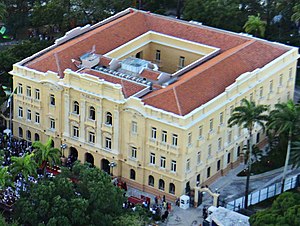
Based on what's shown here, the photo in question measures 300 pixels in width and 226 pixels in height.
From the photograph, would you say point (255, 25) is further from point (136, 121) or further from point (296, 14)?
point (136, 121)

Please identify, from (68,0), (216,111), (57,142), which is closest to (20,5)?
(68,0)

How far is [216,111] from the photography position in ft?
375

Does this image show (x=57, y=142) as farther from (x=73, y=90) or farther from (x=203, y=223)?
(x=203, y=223)

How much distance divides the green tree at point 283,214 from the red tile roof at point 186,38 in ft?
58.5

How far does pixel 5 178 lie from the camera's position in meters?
101

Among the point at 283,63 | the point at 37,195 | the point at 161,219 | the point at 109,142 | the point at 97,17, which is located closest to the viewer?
the point at 37,195

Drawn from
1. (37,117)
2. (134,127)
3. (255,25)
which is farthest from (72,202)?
(255,25)

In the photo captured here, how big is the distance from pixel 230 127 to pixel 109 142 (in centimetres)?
1524

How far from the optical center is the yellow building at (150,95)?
369 feet

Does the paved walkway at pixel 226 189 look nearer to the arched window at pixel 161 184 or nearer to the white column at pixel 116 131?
the arched window at pixel 161 184

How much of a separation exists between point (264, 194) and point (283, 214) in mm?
16886

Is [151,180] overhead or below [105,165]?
overhead

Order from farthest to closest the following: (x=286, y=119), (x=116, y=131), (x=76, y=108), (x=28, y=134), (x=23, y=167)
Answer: (x=28, y=134) < (x=76, y=108) < (x=116, y=131) < (x=286, y=119) < (x=23, y=167)

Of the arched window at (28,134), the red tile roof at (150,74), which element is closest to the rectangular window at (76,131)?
the arched window at (28,134)
